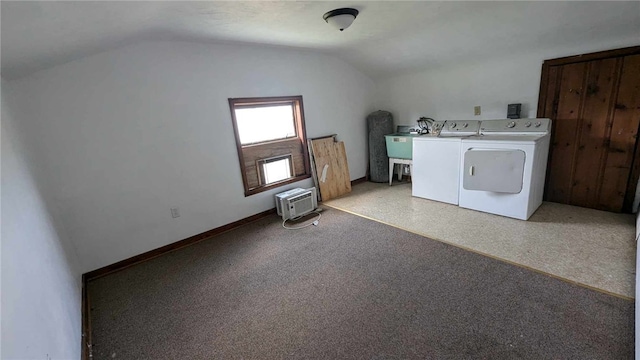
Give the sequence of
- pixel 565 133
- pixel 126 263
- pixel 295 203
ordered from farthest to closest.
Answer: pixel 295 203 → pixel 565 133 → pixel 126 263

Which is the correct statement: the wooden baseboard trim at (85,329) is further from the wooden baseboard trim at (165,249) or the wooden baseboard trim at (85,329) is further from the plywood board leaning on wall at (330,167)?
the plywood board leaning on wall at (330,167)

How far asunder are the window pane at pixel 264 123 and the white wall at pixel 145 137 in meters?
0.24

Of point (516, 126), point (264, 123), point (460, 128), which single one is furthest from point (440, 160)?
point (264, 123)

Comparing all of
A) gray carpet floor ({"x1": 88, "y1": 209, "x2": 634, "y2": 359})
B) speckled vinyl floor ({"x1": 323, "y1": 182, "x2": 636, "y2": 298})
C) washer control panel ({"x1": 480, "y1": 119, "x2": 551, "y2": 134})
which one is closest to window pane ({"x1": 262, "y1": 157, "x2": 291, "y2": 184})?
speckled vinyl floor ({"x1": 323, "y1": 182, "x2": 636, "y2": 298})

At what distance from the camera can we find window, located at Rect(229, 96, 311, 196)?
3420 millimetres

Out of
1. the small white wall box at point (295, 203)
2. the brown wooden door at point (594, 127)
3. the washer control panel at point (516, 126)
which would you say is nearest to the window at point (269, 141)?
the small white wall box at point (295, 203)

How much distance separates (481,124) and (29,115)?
4.58 m

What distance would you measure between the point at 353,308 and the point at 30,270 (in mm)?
1817

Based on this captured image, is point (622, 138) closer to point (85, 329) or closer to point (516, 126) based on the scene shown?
point (516, 126)

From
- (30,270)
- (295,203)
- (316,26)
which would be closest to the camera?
(30,270)

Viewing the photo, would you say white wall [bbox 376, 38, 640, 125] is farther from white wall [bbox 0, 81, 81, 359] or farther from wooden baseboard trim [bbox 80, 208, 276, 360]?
white wall [bbox 0, 81, 81, 359]

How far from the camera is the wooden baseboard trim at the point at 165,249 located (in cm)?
259

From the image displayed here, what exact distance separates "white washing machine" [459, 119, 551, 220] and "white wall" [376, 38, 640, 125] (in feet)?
1.22

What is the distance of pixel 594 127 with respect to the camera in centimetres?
296
